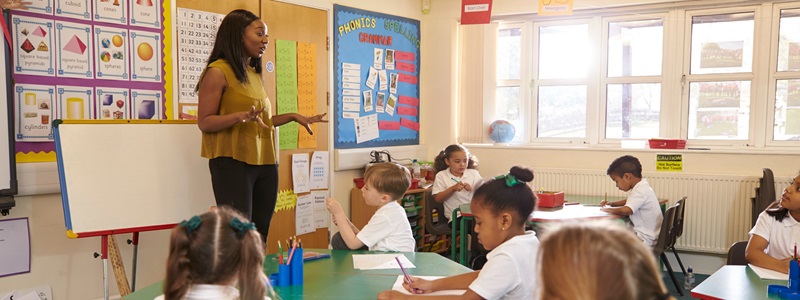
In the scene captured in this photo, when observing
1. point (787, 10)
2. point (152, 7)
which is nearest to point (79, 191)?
point (152, 7)

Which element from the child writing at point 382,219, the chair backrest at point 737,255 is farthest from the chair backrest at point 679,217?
the child writing at point 382,219

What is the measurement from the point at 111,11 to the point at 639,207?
3452mm

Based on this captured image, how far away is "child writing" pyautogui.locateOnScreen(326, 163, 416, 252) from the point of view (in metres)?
2.84

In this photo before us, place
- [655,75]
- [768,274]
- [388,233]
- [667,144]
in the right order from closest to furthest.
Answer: [768,274] → [388,233] → [667,144] → [655,75]

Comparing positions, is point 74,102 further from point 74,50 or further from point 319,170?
point 319,170

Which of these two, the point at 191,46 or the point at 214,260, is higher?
the point at 191,46

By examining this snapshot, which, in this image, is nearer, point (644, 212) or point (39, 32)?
point (39, 32)

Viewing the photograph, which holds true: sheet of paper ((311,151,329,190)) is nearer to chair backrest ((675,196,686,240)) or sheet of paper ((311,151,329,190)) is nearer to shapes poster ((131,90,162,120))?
shapes poster ((131,90,162,120))

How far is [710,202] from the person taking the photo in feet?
16.5

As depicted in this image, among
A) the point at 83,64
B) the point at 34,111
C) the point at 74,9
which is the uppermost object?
the point at 74,9

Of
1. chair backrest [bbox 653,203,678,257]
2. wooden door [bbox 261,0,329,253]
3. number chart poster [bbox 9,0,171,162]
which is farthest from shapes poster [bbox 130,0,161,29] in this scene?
chair backrest [bbox 653,203,678,257]

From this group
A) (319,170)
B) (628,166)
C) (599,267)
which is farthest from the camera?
(319,170)

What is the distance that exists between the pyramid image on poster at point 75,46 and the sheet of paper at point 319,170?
1.99 m

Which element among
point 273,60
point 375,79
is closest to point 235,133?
point 273,60
